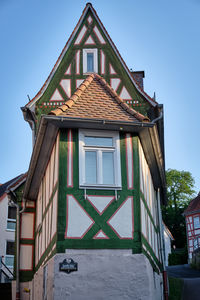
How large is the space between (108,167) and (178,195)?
5097 cm

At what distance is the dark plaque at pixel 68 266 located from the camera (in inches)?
441

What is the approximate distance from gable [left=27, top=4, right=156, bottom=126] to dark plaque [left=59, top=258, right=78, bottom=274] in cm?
772

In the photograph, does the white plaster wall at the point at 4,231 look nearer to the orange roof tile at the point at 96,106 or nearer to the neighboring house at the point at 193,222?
the orange roof tile at the point at 96,106

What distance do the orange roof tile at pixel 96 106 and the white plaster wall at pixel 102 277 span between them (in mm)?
3697

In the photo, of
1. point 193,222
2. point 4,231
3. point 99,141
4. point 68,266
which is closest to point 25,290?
point 68,266

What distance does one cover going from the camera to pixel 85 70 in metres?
18.2

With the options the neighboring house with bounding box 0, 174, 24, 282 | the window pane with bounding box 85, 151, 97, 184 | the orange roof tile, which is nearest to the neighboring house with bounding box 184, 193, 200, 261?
the neighboring house with bounding box 0, 174, 24, 282

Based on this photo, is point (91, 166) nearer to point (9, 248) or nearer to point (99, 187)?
point (99, 187)

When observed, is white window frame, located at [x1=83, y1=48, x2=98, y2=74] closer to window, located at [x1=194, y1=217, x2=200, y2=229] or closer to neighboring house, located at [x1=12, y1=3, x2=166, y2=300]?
neighboring house, located at [x1=12, y1=3, x2=166, y2=300]

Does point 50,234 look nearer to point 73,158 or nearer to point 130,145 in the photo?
point 73,158

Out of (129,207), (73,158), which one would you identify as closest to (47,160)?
(73,158)

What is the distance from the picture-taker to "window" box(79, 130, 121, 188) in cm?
1219

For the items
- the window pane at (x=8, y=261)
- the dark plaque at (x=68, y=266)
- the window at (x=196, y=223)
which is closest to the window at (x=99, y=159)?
the dark plaque at (x=68, y=266)

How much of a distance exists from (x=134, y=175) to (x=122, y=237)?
5.63ft
